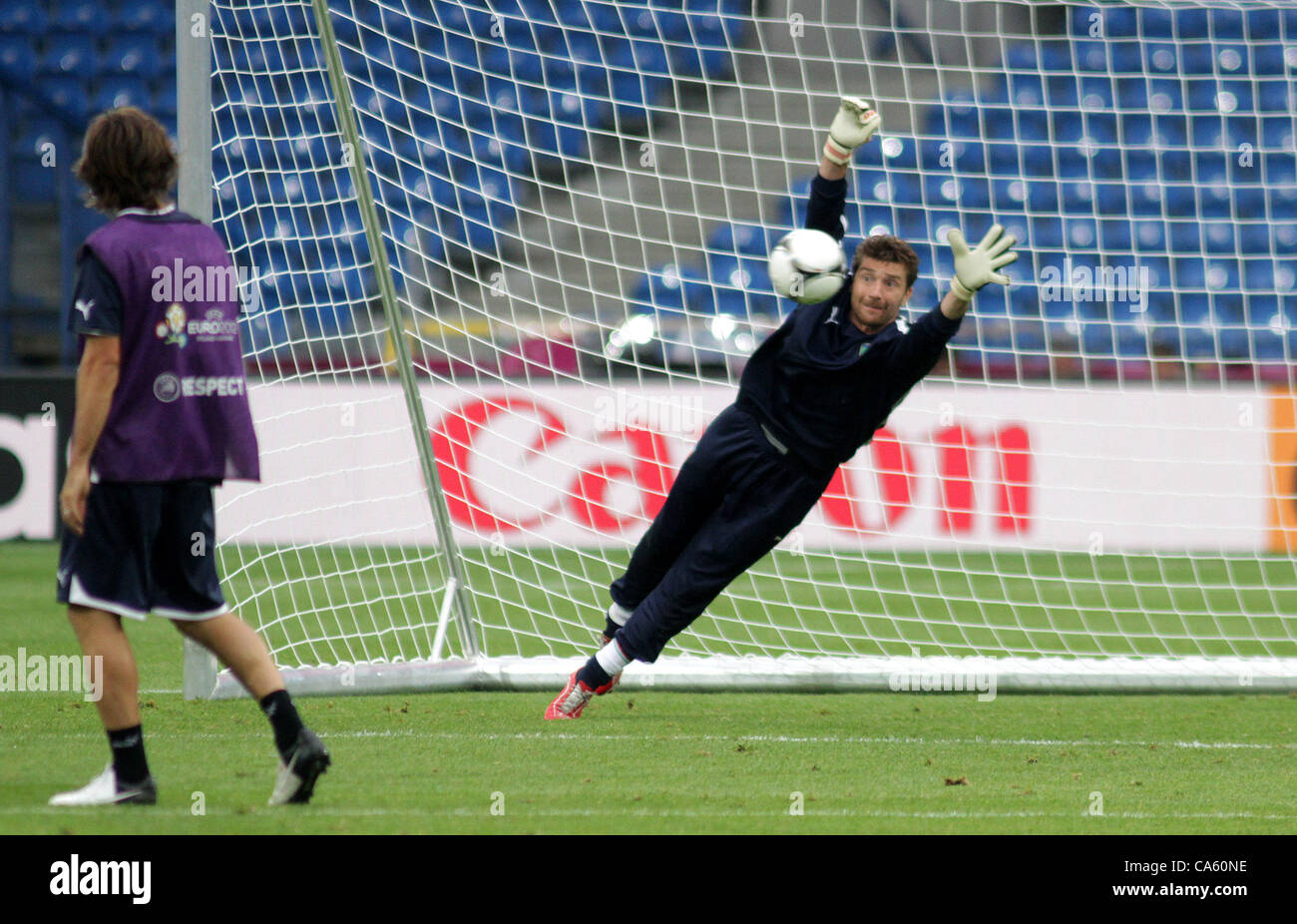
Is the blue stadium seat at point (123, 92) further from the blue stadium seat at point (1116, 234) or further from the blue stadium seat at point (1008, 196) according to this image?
the blue stadium seat at point (1116, 234)

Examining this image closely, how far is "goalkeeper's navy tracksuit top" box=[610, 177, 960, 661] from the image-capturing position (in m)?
5.04

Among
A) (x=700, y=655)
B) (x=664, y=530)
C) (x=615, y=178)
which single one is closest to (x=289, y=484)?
(x=700, y=655)

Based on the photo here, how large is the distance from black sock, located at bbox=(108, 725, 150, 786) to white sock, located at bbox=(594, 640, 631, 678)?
1809 mm

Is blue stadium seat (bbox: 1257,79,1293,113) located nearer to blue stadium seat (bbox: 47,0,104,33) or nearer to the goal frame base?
the goal frame base

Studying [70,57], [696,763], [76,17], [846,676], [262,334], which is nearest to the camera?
[696,763]

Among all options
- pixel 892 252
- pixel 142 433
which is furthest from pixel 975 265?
pixel 142 433

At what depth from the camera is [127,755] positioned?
3670 mm

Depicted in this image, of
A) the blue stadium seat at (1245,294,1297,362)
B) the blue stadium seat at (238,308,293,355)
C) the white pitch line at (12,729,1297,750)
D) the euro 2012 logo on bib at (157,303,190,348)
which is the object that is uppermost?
the blue stadium seat at (1245,294,1297,362)

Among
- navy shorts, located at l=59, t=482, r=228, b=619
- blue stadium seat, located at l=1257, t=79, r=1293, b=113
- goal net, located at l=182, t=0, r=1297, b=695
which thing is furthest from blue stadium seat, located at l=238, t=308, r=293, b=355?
blue stadium seat, located at l=1257, t=79, r=1293, b=113

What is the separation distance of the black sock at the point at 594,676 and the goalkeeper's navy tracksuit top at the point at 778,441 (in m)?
0.13

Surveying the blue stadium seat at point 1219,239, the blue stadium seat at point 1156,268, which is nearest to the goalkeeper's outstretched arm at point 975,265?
the blue stadium seat at point 1156,268

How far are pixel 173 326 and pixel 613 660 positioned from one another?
206 cm

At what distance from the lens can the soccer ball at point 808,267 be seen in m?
5.00

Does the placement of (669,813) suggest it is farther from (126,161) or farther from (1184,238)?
(1184,238)
